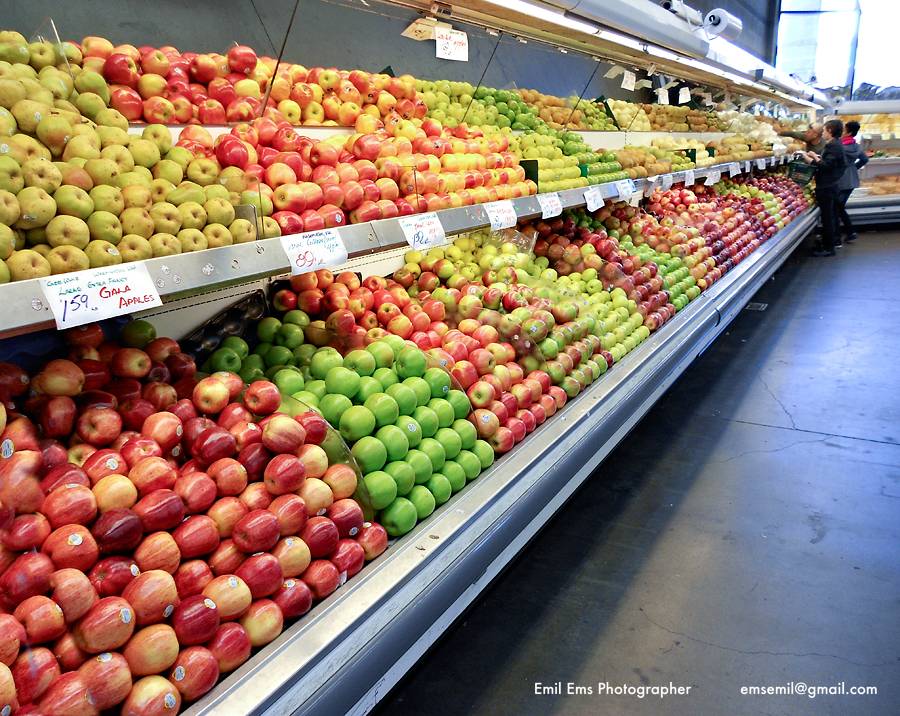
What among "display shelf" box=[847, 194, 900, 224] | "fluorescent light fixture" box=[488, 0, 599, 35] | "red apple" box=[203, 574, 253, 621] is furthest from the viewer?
"display shelf" box=[847, 194, 900, 224]

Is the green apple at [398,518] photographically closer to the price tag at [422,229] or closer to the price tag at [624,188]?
the price tag at [422,229]

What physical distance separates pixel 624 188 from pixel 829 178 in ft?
20.4

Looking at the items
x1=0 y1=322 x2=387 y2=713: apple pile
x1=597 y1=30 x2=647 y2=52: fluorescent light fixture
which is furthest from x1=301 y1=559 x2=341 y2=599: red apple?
x1=597 y1=30 x2=647 y2=52: fluorescent light fixture

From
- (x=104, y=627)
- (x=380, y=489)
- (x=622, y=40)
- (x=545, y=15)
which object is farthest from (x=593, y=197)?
(x=104, y=627)

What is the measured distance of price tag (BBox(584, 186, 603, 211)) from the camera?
349cm

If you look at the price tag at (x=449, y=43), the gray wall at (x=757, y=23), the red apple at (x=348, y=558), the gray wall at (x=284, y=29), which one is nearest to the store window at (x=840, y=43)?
the gray wall at (x=757, y=23)

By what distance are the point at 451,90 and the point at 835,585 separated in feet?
10.1

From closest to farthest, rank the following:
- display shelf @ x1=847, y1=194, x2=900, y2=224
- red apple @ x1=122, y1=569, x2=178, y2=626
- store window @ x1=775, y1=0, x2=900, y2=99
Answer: red apple @ x1=122, y1=569, x2=178, y2=626
display shelf @ x1=847, y1=194, x2=900, y2=224
store window @ x1=775, y1=0, x2=900, y2=99

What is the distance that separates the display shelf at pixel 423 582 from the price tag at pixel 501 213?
797mm

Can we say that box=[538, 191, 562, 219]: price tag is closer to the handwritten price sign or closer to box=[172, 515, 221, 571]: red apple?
the handwritten price sign

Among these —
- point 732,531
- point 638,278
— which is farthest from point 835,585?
point 638,278

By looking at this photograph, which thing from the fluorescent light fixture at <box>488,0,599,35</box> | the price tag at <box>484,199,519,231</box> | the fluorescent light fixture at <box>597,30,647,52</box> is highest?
the fluorescent light fixture at <box>488,0,599,35</box>

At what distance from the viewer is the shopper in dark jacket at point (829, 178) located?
8.48 meters

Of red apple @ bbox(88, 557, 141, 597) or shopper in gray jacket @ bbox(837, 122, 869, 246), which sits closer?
red apple @ bbox(88, 557, 141, 597)
